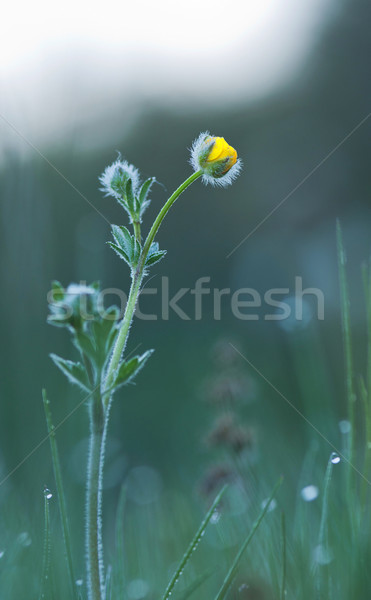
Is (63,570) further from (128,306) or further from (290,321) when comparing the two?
Result: (290,321)

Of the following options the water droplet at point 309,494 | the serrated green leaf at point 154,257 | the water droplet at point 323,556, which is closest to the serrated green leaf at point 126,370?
the serrated green leaf at point 154,257

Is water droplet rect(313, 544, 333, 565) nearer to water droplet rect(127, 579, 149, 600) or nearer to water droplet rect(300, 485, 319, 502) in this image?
water droplet rect(300, 485, 319, 502)

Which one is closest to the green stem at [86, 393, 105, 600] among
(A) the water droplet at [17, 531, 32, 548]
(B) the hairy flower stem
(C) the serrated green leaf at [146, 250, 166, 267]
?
(B) the hairy flower stem

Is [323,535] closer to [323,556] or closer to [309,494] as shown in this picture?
[323,556]

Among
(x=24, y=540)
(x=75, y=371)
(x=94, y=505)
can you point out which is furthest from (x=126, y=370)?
(x=24, y=540)

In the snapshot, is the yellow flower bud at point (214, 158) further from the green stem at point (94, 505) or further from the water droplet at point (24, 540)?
the water droplet at point (24, 540)

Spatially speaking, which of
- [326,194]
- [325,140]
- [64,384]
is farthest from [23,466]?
[325,140]
